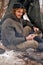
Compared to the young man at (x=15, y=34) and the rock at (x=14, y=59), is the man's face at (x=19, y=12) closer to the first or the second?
the young man at (x=15, y=34)

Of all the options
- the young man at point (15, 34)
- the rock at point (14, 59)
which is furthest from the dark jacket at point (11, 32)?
the rock at point (14, 59)

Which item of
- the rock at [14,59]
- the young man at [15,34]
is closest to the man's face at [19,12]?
the young man at [15,34]

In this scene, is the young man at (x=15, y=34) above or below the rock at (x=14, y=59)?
above

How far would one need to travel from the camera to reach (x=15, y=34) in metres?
2.62

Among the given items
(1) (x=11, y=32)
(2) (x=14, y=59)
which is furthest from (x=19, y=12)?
(2) (x=14, y=59)

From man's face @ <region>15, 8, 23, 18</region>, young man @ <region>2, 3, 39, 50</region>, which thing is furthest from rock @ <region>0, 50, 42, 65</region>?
man's face @ <region>15, 8, 23, 18</region>

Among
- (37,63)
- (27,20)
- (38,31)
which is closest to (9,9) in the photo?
(27,20)

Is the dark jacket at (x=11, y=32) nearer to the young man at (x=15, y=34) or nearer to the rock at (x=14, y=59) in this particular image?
the young man at (x=15, y=34)

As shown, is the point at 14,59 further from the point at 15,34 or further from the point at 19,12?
the point at 19,12

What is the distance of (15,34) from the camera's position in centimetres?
262

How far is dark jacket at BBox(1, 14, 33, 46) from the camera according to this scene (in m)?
2.61

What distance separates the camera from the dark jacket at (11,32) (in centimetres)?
261

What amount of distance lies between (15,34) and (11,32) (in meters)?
0.05

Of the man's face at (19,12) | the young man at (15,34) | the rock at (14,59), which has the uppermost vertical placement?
the man's face at (19,12)
